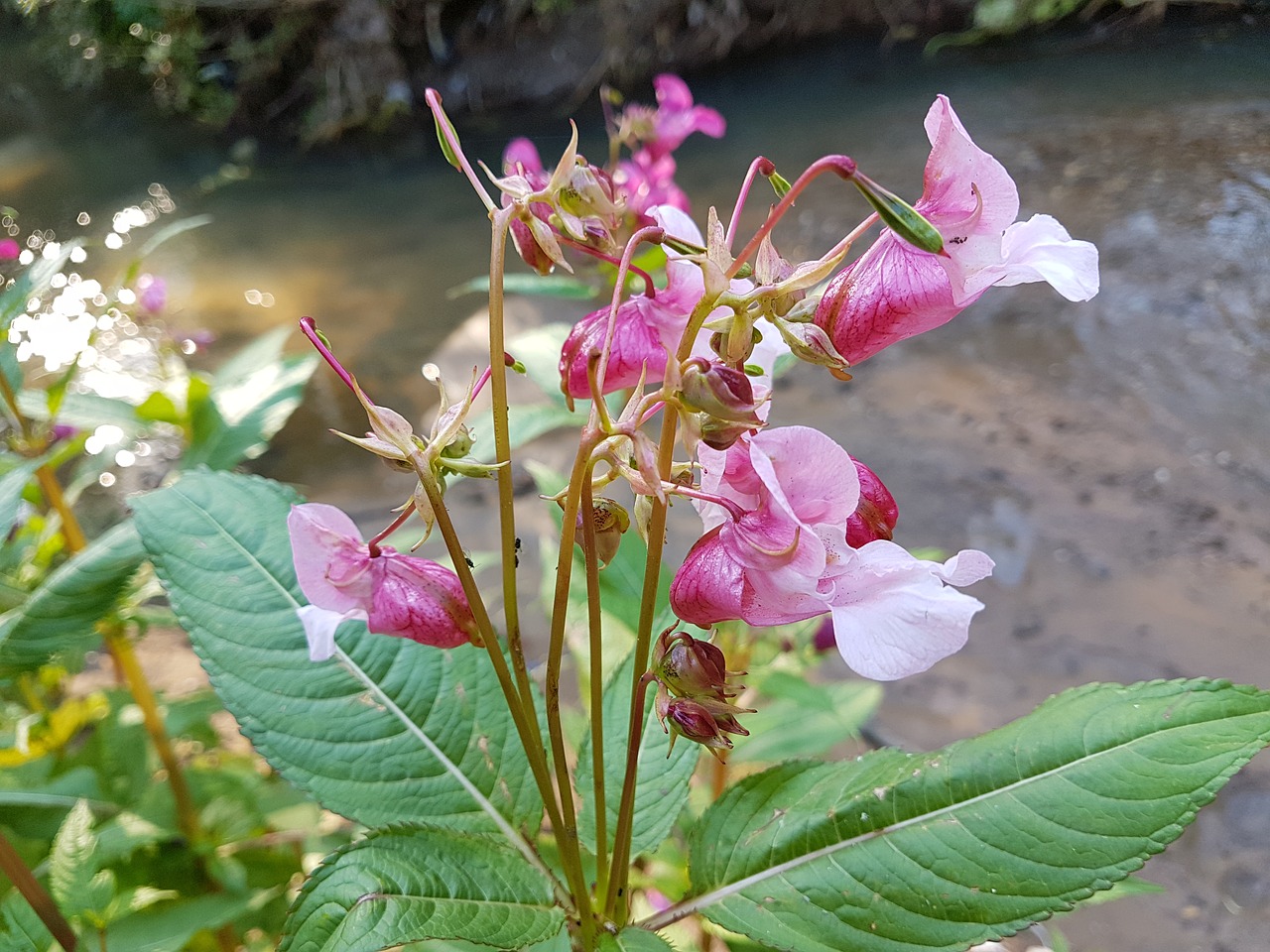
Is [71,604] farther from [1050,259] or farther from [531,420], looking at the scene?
[1050,259]

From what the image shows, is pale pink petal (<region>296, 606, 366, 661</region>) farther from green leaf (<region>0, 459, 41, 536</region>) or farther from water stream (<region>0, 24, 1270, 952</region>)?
water stream (<region>0, 24, 1270, 952</region>)

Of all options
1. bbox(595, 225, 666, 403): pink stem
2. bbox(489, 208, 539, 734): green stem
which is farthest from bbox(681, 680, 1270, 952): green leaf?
bbox(595, 225, 666, 403): pink stem

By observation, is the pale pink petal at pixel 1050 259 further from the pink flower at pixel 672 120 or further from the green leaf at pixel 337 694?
the pink flower at pixel 672 120

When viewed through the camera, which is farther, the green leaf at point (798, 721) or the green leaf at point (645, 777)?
the green leaf at point (798, 721)

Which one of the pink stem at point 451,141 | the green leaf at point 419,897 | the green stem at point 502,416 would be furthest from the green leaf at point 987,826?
the pink stem at point 451,141

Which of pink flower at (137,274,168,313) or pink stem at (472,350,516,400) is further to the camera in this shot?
pink flower at (137,274,168,313)

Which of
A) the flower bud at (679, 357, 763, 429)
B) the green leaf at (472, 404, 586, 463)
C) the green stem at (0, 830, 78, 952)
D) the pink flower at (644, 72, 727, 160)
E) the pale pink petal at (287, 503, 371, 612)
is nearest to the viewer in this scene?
the flower bud at (679, 357, 763, 429)

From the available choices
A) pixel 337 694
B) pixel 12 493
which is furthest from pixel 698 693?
pixel 12 493
